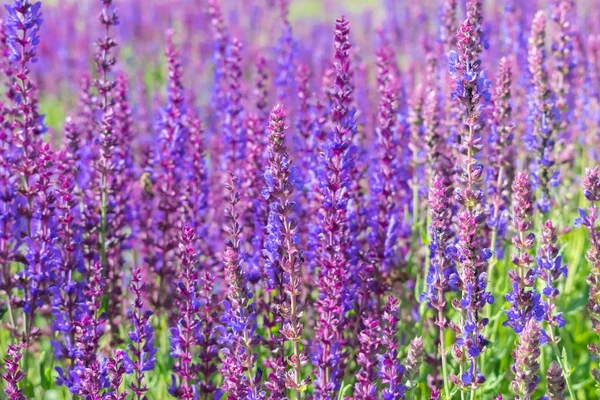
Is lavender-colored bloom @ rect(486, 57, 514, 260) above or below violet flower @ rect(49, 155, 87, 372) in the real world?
above

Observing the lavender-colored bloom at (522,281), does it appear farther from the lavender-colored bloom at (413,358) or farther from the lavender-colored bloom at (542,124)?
the lavender-colored bloom at (542,124)

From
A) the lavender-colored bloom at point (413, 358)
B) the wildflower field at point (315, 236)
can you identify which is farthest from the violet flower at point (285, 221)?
the lavender-colored bloom at point (413, 358)

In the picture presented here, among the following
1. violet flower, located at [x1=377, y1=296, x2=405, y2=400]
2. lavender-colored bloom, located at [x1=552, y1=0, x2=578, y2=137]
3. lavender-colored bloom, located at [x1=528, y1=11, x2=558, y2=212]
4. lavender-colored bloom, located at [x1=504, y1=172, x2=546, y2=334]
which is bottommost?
violet flower, located at [x1=377, y1=296, x2=405, y2=400]

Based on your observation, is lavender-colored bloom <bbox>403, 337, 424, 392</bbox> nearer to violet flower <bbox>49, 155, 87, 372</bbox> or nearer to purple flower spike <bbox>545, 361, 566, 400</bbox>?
purple flower spike <bbox>545, 361, 566, 400</bbox>

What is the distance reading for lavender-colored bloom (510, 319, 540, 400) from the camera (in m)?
3.06

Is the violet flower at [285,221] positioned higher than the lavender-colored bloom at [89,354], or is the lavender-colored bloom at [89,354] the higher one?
the violet flower at [285,221]

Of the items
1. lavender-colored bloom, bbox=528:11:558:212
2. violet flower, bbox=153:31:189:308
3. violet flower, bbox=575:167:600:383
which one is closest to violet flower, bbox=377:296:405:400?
violet flower, bbox=575:167:600:383

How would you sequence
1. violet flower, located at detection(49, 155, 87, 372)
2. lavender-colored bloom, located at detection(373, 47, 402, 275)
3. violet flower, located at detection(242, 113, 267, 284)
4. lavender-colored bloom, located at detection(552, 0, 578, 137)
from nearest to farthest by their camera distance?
violet flower, located at detection(49, 155, 87, 372) < lavender-colored bloom, located at detection(373, 47, 402, 275) < violet flower, located at detection(242, 113, 267, 284) < lavender-colored bloom, located at detection(552, 0, 578, 137)

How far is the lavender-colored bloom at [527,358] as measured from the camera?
10.0ft

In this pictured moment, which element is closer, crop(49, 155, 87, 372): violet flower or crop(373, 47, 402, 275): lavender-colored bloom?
crop(49, 155, 87, 372): violet flower

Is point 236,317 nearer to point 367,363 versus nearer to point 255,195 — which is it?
point 367,363

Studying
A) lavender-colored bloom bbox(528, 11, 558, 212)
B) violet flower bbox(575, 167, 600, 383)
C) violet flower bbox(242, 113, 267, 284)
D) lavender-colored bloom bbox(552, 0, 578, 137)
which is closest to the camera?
violet flower bbox(575, 167, 600, 383)

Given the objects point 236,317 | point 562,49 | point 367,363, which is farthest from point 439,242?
point 562,49

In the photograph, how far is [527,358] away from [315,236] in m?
1.64
